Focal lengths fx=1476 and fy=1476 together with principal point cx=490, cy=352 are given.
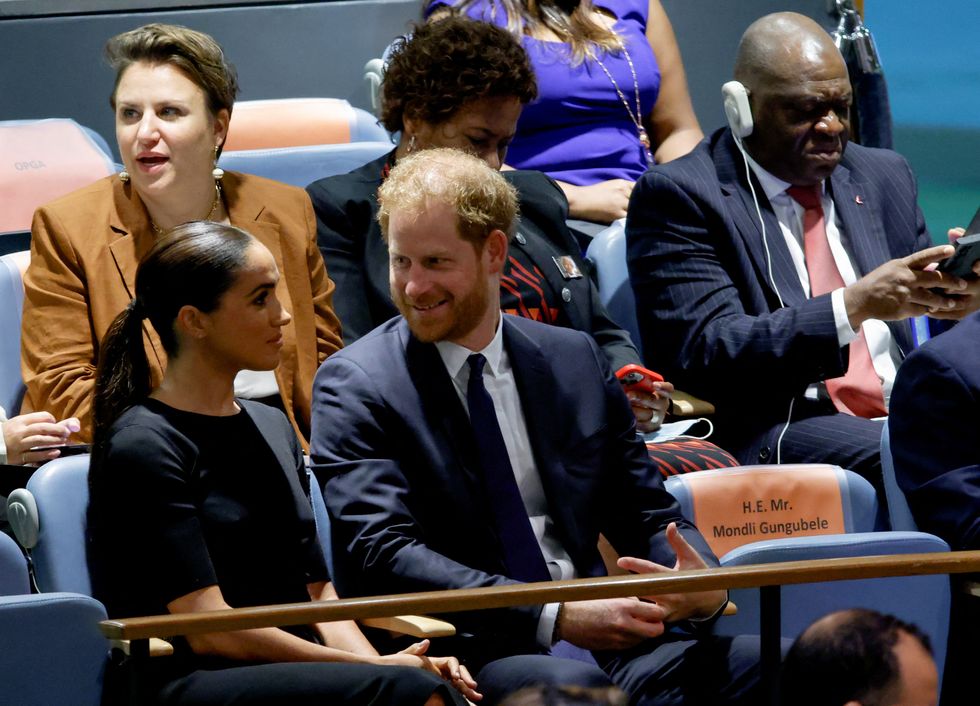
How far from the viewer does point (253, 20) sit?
3820 mm

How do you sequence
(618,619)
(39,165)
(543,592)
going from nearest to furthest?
(543,592)
(618,619)
(39,165)

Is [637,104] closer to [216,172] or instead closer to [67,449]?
[216,172]

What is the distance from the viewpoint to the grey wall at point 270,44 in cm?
370

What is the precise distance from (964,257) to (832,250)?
41 cm

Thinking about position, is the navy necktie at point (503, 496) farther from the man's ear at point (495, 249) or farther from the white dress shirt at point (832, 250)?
the white dress shirt at point (832, 250)

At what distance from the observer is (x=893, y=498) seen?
2221 millimetres

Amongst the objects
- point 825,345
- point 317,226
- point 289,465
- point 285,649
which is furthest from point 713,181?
point 285,649

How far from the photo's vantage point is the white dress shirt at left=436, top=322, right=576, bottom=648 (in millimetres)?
2006

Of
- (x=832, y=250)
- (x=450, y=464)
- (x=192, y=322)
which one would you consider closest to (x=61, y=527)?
(x=192, y=322)

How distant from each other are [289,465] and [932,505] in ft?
3.00

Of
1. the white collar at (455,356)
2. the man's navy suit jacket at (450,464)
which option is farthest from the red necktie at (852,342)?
the white collar at (455,356)

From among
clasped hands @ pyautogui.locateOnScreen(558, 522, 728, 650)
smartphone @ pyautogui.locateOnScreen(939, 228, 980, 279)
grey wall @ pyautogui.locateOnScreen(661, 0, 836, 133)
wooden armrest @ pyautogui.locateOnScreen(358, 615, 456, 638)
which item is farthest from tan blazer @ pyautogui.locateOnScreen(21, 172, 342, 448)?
grey wall @ pyautogui.locateOnScreen(661, 0, 836, 133)

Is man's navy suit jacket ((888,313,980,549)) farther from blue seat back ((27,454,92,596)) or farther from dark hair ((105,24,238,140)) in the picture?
dark hair ((105,24,238,140))

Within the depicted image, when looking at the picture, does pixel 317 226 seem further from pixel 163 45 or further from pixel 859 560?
pixel 859 560
